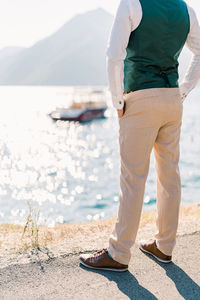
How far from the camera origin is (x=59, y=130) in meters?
50.7

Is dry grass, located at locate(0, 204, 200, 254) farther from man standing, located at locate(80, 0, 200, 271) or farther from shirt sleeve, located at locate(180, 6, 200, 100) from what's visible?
shirt sleeve, located at locate(180, 6, 200, 100)

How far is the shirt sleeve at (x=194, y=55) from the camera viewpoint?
109 inches

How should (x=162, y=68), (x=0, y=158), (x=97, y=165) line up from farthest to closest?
(x=0, y=158), (x=97, y=165), (x=162, y=68)

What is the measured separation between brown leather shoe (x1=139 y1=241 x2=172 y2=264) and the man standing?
0.04 feet

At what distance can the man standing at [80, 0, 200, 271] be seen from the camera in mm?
2496

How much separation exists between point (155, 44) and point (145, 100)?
0.39 metres

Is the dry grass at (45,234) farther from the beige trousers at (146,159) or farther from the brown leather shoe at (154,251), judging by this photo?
the beige trousers at (146,159)

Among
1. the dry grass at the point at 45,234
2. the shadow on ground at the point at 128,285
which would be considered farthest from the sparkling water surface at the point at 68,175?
the shadow on ground at the point at 128,285

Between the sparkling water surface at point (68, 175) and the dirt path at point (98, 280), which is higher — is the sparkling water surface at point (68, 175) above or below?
below

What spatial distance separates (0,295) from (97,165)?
2626cm

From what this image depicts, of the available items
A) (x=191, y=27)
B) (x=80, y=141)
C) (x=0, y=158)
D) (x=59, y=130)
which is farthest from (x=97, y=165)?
(x=191, y=27)

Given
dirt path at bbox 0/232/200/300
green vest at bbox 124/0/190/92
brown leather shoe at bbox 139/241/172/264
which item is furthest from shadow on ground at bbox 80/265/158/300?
green vest at bbox 124/0/190/92

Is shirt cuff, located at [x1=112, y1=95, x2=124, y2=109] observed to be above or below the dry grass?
above

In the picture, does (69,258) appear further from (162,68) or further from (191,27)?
(191,27)
